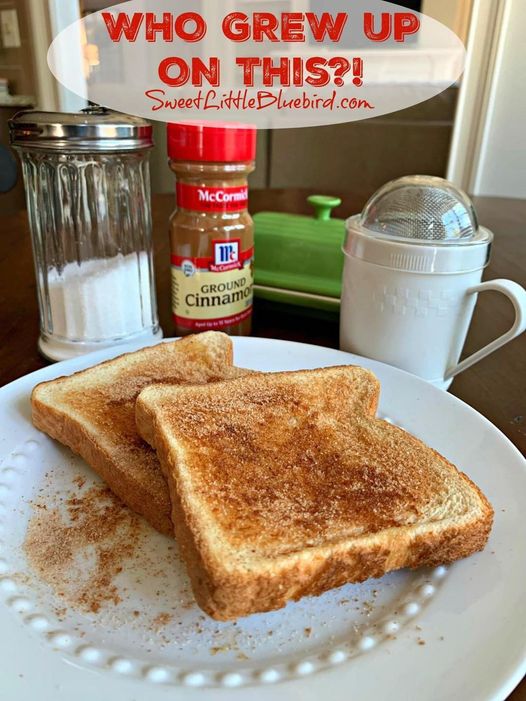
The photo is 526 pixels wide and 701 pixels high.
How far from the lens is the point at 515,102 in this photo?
396 cm

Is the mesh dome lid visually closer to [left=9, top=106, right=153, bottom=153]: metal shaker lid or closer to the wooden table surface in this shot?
the wooden table surface

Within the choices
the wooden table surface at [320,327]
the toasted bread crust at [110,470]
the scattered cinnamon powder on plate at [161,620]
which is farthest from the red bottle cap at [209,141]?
the scattered cinnamon powder on plate at [161,620]

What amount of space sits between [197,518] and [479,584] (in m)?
0.30

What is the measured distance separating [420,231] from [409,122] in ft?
13.1

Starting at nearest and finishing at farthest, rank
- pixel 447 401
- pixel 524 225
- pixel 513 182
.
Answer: pixel 447 401
pixel 524 225
pixel 513 182

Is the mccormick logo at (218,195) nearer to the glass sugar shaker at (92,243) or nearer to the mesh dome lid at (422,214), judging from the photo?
the glass sugar shaker at (92,243)

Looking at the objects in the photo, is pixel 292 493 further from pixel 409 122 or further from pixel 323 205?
pixel 409 122

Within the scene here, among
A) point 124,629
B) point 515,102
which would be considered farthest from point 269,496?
point 515,102

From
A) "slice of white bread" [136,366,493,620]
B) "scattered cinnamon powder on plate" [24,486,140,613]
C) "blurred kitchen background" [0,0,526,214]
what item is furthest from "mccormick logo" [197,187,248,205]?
"blurred kitchen background" [0,0,526,214]

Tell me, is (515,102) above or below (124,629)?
above

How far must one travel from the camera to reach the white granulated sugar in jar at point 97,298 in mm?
961

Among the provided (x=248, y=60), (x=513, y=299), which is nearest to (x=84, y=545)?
(x=513, y=299)

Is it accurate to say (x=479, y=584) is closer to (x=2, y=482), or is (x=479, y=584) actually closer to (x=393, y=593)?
(x=393, y=593)

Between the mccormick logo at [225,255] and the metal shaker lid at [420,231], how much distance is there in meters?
0.20
